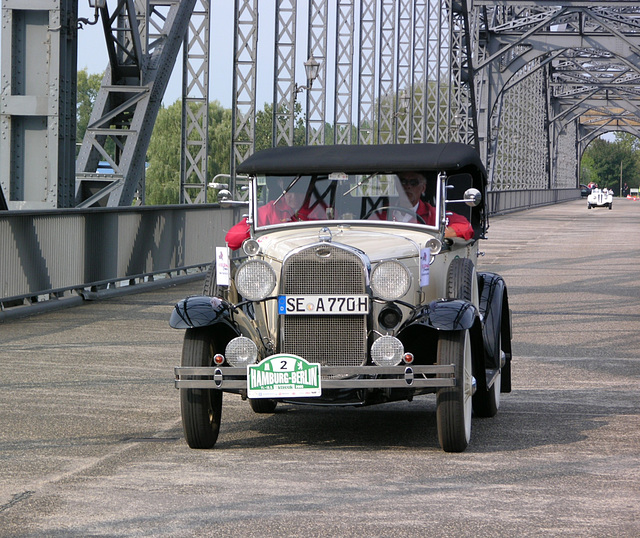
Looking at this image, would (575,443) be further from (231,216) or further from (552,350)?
(231,216)

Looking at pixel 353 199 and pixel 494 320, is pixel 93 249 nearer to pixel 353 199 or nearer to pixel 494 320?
pixel 353 199

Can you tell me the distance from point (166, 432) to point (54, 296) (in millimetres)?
8554

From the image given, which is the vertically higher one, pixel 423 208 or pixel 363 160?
pixel 363 160

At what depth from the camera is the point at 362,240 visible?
7.51 metres

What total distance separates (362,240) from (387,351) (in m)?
0.90

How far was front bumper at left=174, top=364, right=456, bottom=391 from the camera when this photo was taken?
6.75m

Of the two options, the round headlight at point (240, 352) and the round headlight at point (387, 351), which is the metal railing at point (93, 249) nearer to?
the round headlight at point (240, 352)

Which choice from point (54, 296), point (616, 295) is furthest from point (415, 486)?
point (616, 295)

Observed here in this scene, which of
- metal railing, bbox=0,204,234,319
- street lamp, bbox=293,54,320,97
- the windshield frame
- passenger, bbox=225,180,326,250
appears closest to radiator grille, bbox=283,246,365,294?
the windshield frame

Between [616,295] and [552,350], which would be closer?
[552,350]

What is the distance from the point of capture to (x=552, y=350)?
469 inches

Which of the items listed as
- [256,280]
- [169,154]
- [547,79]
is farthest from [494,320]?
[547,79]

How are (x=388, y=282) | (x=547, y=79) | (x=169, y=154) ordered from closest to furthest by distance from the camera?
(x=388, y=282), (x=169, y=154), (x=547, y=79)

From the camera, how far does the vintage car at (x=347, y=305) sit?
687 cm
